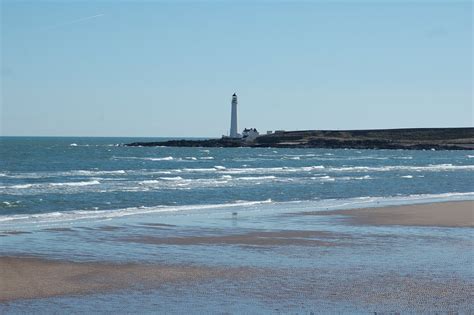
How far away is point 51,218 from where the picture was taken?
2322 centimetres

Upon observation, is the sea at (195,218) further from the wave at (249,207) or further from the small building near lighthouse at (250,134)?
the small building near lighthouse at (250,134)

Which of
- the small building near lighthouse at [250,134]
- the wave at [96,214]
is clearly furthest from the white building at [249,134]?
the wave at [96,214]

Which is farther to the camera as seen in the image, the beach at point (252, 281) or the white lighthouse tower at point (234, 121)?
the white lighthouse tower at point (234, 121)

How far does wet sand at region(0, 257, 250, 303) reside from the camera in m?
12.2

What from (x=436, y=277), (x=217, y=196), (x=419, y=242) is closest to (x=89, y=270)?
(x=436, y=277)

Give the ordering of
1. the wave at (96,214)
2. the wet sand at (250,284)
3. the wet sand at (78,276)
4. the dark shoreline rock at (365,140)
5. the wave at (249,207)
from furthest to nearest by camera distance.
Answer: the dark shoreline rock at (365,140)
the wave at (249,207)
the wave at (96,214)
the wet sand at (78,276)
the wet sand at (250,284)

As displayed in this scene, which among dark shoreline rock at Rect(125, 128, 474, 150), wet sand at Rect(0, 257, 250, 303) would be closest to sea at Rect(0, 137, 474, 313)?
wet sand at Rect(0, 257, 250, 303)

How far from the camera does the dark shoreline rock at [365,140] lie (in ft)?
395

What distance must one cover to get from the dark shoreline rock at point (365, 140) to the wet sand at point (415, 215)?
3578 inches

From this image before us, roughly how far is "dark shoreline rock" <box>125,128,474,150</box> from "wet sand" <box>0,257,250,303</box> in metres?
106

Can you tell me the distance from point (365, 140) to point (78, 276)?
114 metres

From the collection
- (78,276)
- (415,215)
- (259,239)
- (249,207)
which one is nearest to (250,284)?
(78,276)

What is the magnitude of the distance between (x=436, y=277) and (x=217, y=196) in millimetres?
20084

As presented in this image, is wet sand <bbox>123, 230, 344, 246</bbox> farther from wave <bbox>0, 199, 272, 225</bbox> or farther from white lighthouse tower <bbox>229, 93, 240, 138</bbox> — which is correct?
white lighthouse tower <bbox>229, 93, 240, 138</bbox>
